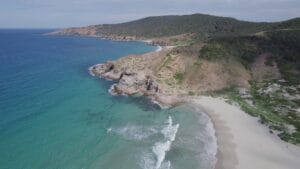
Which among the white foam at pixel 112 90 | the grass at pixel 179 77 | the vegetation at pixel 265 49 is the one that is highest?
the vegetation at pixel 265 49

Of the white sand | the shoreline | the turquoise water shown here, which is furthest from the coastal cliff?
the turquoise water

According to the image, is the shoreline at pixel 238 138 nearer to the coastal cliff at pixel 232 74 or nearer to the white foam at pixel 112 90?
the coastal cliff at pixel 232 74

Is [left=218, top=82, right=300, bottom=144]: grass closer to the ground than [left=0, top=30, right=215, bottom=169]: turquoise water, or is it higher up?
higher up

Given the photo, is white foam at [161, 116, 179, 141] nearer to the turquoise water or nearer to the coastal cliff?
the turquoise water

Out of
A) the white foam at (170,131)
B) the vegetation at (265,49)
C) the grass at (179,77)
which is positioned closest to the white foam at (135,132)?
the white foam at (170,131)

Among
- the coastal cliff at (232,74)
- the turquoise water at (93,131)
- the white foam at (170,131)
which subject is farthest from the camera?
the coastal cliff at (232,74)

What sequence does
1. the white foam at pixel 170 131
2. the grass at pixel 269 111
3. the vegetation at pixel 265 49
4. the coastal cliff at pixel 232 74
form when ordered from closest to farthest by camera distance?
1. the white foam at pixel 170 131
2. the grass at pixel 269 111
3. the coastal cliff at pixel 232 74
4. the vegetation at pixel 265 49

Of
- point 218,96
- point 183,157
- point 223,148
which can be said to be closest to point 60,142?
point 183,157
